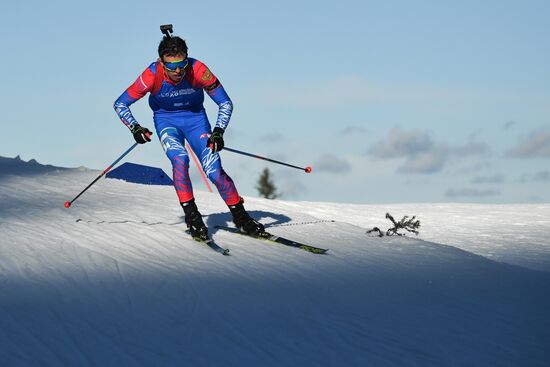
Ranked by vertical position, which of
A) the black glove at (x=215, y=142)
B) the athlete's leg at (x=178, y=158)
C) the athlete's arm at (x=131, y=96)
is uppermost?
the athlete's arm at (x=131, y=96)

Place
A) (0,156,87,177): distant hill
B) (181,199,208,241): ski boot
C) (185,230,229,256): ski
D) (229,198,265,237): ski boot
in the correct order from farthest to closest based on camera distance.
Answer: (0,156,87,177): distant hill
(229,198,265,237): ski boot
(181,199,208,241): ski boot
(185,230,229,256): ski

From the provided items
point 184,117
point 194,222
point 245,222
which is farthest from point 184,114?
point 245,222

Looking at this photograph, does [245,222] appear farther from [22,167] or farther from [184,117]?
[22,167]

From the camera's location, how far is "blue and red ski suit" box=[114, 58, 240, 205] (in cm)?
807

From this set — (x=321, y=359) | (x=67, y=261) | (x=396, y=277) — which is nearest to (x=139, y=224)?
(x=67, y=261)

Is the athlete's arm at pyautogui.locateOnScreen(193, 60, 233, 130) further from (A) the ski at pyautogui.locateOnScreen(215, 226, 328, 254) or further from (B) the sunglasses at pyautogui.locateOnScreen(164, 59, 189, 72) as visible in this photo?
(A) the ski at pyautogui.locateOnScreen(215, 226, 328, 254)

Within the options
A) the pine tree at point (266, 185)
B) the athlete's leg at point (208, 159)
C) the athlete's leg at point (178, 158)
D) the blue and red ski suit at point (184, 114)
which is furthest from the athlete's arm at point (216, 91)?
the pine tree at point (266, 185)

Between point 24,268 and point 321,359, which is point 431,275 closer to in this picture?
point 321,359

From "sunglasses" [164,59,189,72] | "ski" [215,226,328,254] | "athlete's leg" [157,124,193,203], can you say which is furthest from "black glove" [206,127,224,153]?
"ski" [215,226,328,254]

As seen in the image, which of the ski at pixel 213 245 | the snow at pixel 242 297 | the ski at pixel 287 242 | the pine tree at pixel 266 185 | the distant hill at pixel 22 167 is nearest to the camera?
the snow at pixel 242 297

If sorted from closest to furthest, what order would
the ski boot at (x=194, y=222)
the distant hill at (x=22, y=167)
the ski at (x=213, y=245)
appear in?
the ski at (x=213, y=245)
the ski boot at (x=194, y=222)
the distant hill at (x=22, y=167)

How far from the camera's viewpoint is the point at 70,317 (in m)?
5.25

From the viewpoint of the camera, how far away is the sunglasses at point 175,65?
777 cm

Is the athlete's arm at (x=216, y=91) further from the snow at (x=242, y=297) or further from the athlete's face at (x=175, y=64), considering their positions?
the snow at (x=242, y=297)
